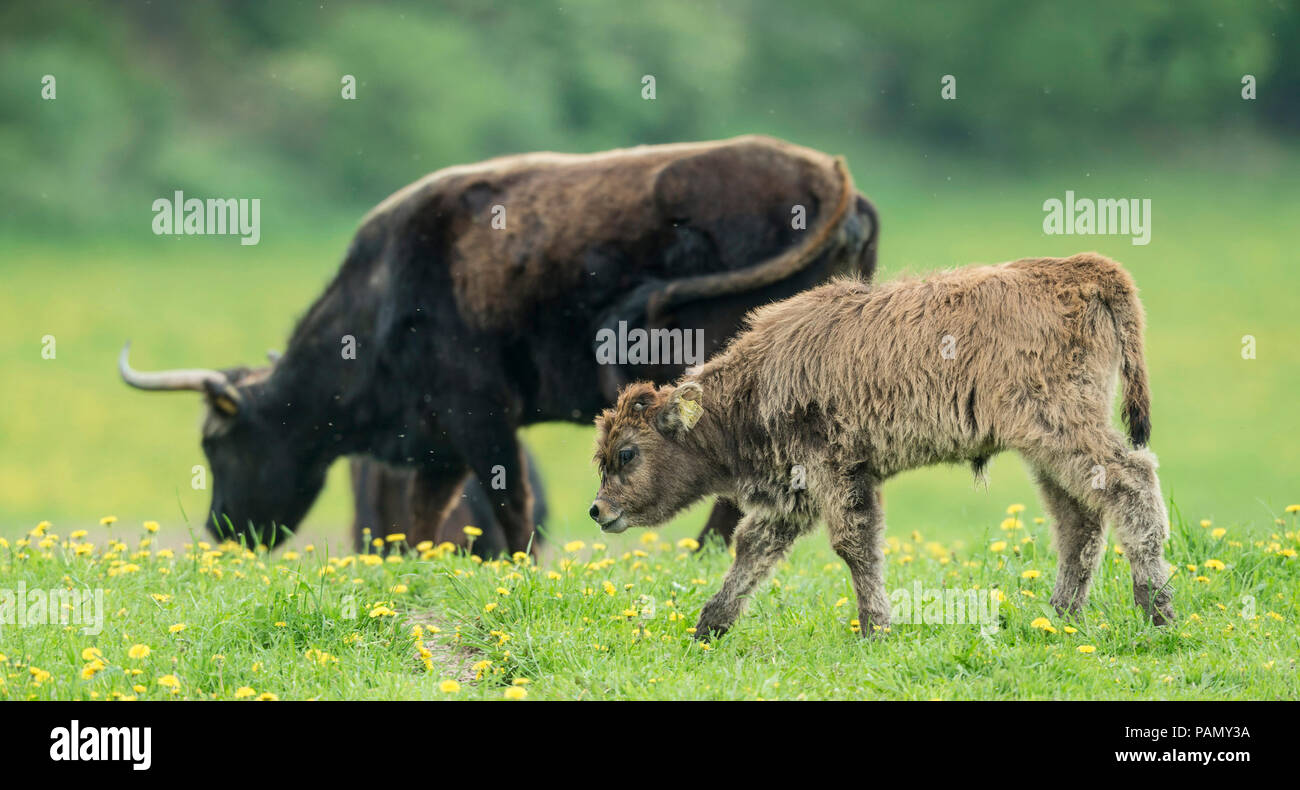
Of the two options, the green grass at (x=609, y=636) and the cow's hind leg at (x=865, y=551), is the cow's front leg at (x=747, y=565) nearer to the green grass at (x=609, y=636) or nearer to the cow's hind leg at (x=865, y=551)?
the green grass at (x=609, y=636)

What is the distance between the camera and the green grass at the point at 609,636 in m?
5.76

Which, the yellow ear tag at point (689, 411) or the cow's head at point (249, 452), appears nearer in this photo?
the yellow ear tag at point (689, 411)

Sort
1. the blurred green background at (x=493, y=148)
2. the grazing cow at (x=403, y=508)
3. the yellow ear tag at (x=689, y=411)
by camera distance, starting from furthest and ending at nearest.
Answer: the blurred green background at (x=493, y=148)
the grazing cow at (x=403, y=508)
the yellow ear tag at (x=689, y=411)

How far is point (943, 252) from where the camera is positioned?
28828mm

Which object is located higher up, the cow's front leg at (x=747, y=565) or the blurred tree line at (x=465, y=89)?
the blurred tree line at (x=465, y=89)

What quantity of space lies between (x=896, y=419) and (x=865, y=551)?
2.01 ft

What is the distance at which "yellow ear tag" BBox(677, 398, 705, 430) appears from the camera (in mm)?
6754

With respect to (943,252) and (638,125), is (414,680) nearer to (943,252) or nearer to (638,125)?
(943,252)

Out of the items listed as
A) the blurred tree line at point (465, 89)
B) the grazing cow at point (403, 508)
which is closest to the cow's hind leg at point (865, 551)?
the grazing cow at point (403, 508)

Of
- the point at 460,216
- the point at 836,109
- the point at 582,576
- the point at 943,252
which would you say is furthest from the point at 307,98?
the point at 582,576

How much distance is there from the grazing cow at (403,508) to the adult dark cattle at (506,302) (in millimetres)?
682

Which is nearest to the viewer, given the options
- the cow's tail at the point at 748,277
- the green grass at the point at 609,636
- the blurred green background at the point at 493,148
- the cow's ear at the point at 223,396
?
the green grass at the point at 609,636

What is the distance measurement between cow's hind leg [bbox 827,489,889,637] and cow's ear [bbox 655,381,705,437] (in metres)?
0.80

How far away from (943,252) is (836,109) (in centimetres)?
526
